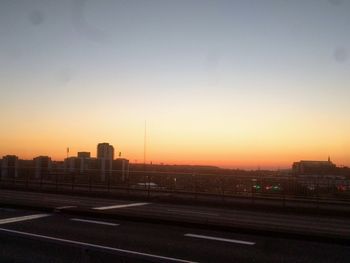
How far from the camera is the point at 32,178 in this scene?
36344 mm

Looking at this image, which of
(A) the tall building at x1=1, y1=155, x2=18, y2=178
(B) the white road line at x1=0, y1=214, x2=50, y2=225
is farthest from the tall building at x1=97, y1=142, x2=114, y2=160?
(B) the white road line at x1=0, y1=214, x2=50, y2=225

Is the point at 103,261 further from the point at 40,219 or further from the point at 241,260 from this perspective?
the point at 40,219

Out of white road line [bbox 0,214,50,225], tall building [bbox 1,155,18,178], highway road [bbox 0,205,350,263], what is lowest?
highway road [bbox 0,205,350,263]

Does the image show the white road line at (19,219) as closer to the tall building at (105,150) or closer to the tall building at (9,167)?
the tall building at (9,167)

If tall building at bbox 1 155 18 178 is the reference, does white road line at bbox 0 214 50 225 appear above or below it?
below

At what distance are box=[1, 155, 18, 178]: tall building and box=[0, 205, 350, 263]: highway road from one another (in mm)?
23646

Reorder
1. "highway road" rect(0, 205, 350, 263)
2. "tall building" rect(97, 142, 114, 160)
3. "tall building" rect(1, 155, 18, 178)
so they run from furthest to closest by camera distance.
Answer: "tall building" rect(97, 142, 114, 160), "tall building" rect(1, 155, 18, 178), "highway road" rect(0, 205, 350, 263)

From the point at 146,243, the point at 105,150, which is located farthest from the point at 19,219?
the point at 105,150

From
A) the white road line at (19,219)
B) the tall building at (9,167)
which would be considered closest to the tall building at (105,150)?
the tall building at (9,167)

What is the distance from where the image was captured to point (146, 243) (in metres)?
11.3

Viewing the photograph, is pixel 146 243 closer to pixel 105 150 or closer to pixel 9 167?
pixel 9 167

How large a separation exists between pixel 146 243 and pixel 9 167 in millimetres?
28630

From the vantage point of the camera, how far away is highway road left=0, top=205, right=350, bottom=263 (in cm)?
981

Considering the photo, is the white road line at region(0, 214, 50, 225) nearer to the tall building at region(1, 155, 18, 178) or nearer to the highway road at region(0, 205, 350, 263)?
the highway road at region(0, 205, 350, 263)
